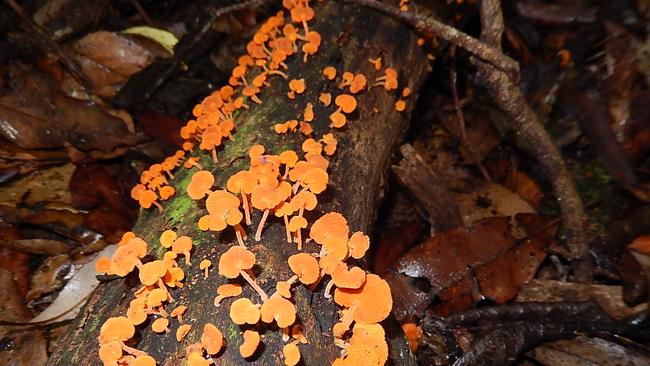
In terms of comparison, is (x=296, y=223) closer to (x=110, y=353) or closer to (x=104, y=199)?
(x=110, y=353)

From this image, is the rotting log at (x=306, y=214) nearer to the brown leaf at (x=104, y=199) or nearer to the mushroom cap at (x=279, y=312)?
the mushroom cap at (x=279, y=312)

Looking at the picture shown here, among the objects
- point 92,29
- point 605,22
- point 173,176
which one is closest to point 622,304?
point 173,176

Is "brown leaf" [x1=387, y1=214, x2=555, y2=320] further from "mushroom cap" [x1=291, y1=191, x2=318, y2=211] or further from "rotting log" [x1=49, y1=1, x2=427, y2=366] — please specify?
"mushroom cap" [x1=291, y1=191, x2=318, y2=211]

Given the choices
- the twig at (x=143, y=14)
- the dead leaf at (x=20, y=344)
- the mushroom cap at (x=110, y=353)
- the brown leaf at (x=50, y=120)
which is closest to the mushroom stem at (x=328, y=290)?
the mushroom cap at (x=110, y=353)

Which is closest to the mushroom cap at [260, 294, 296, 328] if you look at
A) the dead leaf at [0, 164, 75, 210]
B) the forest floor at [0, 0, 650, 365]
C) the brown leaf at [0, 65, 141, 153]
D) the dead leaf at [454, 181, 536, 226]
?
the forest floor at [0, 0, 650, 365]

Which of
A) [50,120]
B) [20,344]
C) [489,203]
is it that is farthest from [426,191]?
[50,120]

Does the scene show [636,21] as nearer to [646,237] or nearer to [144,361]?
[646,237]
